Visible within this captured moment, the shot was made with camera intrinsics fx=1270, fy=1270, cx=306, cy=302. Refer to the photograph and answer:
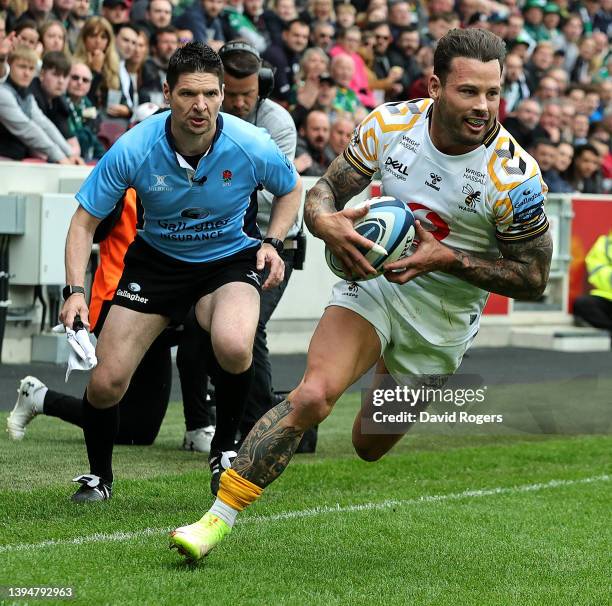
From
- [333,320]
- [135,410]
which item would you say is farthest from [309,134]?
[333,320]

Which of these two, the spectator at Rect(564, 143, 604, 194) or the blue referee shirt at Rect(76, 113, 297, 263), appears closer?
the blue referee shirt at Rect(76, 113, 297, 263)

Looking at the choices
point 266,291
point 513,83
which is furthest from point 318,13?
point 266,291

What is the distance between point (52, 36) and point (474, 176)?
7.99 meters

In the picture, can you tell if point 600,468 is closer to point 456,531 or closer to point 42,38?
point 456,531

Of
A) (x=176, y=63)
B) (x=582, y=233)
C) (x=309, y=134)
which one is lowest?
(x=582, y=233)

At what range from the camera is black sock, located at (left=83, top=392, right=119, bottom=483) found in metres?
6.41

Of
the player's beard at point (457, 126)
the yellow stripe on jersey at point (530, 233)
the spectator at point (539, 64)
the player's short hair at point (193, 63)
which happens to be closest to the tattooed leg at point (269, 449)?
the yellow stripe on jersey at point (530, 233)

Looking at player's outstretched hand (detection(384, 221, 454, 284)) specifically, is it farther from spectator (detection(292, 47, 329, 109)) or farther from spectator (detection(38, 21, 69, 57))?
spectator (detection(292, 47, 329, 109))

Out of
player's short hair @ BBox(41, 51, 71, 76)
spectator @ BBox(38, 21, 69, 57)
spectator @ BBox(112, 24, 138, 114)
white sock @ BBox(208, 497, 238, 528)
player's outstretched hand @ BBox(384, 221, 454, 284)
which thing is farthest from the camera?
spectator @ BBox(112, 24, 138, 114)

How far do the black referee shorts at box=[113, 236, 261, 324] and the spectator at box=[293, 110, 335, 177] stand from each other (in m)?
6.78

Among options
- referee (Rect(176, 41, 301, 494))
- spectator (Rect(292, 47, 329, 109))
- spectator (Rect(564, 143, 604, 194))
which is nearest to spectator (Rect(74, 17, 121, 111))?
spectator (Rect(292, 47, 329, 109))

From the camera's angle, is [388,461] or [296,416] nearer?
[296,416]

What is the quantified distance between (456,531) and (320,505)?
832mm

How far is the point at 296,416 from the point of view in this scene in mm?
5207
